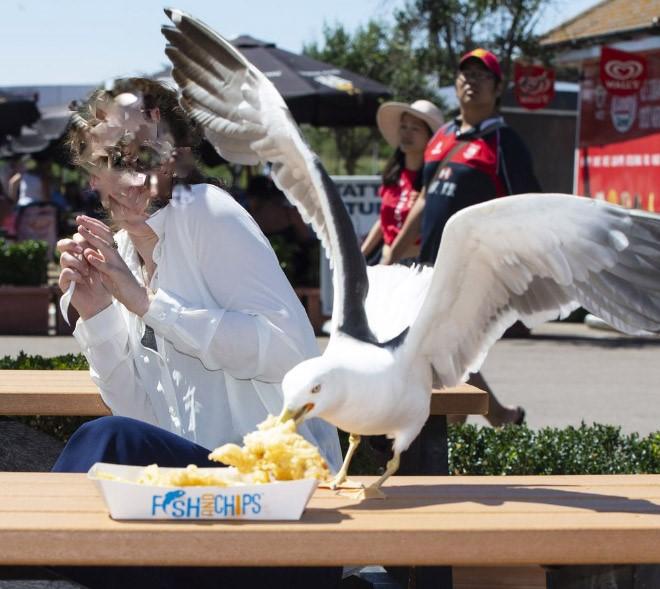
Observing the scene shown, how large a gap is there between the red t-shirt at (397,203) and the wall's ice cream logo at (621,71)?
6.40 metres

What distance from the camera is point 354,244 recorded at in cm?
282

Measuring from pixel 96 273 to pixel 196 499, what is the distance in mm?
1155

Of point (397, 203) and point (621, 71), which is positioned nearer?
point (397, 203)

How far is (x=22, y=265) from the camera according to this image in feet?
38.8

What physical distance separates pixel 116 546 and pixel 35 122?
17225 mm

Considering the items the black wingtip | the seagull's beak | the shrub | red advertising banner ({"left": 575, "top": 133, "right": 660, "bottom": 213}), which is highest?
the black wingtip

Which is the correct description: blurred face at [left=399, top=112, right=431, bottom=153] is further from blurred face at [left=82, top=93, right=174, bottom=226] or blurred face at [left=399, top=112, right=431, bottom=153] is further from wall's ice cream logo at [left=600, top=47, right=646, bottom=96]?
wall's ice cream logo at [left=600, top=47, right=646, bottom=96]

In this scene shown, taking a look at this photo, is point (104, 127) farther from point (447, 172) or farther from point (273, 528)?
point (447, 172)

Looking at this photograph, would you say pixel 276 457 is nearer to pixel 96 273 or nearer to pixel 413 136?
pixel 96 273

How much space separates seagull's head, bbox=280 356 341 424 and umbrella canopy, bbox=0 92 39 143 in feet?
53.4

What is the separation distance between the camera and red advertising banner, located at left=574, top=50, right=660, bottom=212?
1289cm

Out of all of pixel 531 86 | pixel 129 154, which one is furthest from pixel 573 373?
pixel 531 86

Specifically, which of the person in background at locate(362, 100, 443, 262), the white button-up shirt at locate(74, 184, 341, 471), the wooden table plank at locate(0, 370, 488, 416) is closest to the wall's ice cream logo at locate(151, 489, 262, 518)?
the white button-up shirt at locate(74, 184, 341, 471)

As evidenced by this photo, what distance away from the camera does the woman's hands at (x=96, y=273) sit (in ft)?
9.98
